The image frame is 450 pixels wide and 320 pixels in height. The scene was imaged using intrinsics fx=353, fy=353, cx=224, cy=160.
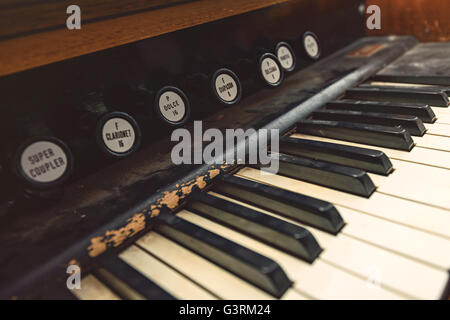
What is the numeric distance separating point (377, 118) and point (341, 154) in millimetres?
283

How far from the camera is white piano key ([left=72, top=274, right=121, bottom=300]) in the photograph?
80cm

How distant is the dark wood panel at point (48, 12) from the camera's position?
2.70ft

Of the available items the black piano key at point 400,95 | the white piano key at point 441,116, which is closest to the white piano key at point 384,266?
the white piano key at point 441,116

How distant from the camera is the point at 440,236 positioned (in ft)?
2.65

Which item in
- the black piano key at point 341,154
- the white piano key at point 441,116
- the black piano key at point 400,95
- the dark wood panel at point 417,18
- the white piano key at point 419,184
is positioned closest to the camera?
the white piano key at point 419,184

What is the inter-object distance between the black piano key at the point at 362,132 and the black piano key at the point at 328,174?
0.76 feet

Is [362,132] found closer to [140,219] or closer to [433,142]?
[433,142]

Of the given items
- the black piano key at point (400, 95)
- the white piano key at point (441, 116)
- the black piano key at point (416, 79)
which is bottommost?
the white piano key at point (441, 116)

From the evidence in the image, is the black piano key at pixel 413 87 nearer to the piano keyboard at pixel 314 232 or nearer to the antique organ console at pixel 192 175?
the antique organ console at pixel 192 175

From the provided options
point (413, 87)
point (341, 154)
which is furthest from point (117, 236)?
point (413, 87)

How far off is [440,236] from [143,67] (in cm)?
99

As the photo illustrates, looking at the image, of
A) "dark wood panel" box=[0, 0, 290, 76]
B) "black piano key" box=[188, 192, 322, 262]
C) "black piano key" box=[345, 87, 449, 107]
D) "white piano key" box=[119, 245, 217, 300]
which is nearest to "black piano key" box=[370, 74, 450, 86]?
"black piano key" box=[345, 87, 449, 107]

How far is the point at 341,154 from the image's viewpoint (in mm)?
1119
